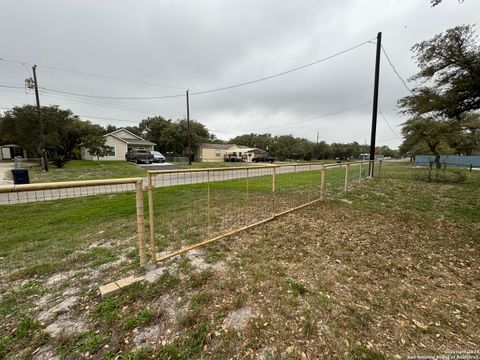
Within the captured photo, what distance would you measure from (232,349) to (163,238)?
2631 mm

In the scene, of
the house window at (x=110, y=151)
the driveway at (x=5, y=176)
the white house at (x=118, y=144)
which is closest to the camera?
the driveway at (x=5, y=176)

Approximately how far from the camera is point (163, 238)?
4.00 meters

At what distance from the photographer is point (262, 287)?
2574 mm

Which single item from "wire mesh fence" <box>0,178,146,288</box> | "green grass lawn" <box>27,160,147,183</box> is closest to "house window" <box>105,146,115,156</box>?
"green grass lawn" <box>27,160,147,183</box>

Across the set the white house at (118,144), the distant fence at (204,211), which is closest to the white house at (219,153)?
the white house at (118,144)

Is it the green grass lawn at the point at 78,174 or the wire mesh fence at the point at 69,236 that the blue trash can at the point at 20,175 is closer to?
the green grass lawn at the point at 78,174

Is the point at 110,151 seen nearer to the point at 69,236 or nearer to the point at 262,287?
the point at 69,236

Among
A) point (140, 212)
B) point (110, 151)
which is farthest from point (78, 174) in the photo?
point (140, 212)

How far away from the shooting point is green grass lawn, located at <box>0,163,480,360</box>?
1.85 m

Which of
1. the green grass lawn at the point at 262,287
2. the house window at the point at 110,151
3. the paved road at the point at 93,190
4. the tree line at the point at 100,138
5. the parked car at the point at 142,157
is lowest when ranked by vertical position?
the green grass lawn at the point at 262,287

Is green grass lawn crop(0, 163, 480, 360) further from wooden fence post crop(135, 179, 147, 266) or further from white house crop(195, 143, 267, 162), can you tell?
white house crop(195, 143, 267, 162)

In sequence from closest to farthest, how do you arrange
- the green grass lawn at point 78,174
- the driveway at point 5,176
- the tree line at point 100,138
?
A: the driveway at point 5,176
the green grass lawn at point 78,174
the tree line at point 100,138

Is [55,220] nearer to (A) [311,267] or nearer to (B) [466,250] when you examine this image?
(A) [311,267]

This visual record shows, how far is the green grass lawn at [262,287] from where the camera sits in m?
1.85
